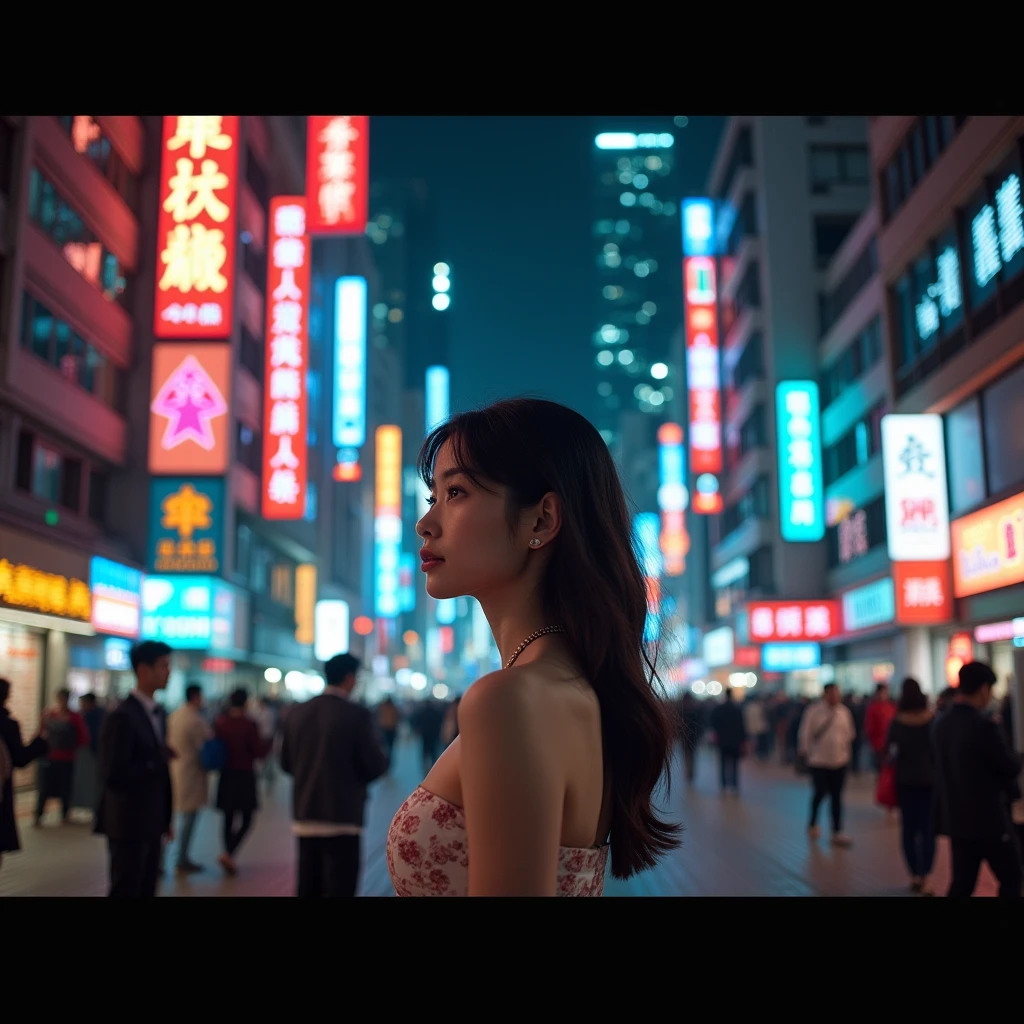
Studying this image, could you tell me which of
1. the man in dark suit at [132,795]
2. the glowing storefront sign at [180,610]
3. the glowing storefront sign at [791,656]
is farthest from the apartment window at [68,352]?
the glowing storefront sign at [791,656]

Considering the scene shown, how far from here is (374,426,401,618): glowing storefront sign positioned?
71.9 meters

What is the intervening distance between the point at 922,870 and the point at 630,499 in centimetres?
1003

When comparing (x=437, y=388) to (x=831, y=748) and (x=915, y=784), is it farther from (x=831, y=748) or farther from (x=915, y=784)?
(x=915, y=784)

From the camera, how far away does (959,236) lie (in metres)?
21.0

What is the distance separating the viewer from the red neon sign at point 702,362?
37.2 meters

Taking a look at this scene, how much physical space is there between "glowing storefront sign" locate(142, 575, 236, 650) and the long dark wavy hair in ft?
86.9

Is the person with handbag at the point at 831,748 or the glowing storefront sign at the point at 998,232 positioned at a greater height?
the glowing storefront sign at the point at 998,232

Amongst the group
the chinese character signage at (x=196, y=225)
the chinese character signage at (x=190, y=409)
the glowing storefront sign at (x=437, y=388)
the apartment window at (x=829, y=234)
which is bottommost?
the chinese character signage at (x=190, y=409)

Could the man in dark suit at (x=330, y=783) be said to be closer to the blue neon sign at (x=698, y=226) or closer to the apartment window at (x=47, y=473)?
the apartment window at (x=47, y=473)

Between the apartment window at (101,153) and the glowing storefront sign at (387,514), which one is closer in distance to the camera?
the apartment window at (101,153)

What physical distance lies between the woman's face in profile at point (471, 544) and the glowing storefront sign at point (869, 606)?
25.4 metres

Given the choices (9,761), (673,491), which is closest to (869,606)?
(9,761)
